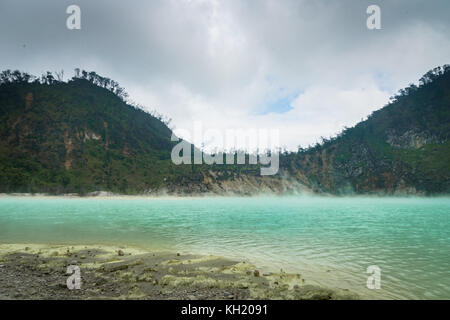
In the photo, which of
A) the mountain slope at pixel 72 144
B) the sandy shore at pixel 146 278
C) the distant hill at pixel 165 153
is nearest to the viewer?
the sandy shore at pixel 146 278

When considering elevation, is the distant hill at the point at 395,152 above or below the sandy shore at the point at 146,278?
above

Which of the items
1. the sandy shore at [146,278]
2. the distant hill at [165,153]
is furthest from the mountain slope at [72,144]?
the sandy shore at [146,278]

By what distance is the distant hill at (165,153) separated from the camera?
9862cm

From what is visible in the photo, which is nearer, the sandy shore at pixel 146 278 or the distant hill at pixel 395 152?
the sandy shore at pixel 146 278

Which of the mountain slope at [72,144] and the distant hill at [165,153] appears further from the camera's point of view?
the distant hill at [165,153]

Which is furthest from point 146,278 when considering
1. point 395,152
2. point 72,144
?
point 395,152

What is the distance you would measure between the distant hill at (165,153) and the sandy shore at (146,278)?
3600 inches

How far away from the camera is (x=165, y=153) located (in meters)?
142

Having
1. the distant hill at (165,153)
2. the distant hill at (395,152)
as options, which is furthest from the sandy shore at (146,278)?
the distant hill at (395,152)

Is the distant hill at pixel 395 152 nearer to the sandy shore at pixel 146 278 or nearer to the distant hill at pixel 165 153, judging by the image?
the distant hill at pixel 165 153

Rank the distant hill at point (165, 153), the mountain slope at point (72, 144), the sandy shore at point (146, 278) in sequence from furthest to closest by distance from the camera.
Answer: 1. the distant hill at point (165, 153)
2. the mountain slope at point (72, 144)
3. the sandy shore at point (146, 278)

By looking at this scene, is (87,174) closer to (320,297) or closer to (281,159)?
(281,159)

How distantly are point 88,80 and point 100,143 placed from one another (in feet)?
188

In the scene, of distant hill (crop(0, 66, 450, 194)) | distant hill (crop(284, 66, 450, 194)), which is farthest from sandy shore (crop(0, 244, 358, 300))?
distant hill (crop(284, 66, 450, 194))
